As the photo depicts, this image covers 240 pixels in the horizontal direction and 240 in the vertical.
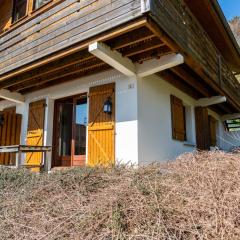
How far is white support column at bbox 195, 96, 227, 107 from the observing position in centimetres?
934

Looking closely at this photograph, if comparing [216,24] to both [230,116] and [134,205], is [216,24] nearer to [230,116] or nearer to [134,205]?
[230,116]

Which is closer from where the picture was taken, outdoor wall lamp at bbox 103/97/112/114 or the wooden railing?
the wooden railing

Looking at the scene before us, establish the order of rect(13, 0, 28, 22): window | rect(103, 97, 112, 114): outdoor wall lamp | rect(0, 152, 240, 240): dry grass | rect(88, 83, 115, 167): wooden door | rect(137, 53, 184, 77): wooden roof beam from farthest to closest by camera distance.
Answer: rect(13, 0, 28, 22): window < rect(103, 97, 112, 114): outdoor wall lamp < rect(88, 83, 115, 167): wooden door < rect(137, 53, 184, 77): wooden roof beam < rect(0, 152, 240, 240): dry grass

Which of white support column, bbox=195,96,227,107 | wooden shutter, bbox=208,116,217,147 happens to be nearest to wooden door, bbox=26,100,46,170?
white support column, bbox=195,96,227,107

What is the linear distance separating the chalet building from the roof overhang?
0.03 m

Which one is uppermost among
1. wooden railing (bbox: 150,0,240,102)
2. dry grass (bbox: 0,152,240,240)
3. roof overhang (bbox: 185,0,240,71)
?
roof overhang (bbox: 185,0,240,71)

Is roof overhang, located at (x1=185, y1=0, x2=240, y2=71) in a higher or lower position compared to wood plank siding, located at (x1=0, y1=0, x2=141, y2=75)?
higher

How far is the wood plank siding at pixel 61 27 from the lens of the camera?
505 cm

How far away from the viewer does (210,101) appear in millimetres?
9656

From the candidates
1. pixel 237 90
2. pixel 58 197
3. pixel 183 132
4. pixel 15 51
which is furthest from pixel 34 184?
pixel 237 90

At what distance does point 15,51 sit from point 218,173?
583cm

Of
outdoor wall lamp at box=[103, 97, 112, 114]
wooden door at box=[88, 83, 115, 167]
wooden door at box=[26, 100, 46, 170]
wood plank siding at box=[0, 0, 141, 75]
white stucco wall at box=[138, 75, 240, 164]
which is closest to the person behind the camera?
wood plank siding at box=[0, 0, 141, 75]

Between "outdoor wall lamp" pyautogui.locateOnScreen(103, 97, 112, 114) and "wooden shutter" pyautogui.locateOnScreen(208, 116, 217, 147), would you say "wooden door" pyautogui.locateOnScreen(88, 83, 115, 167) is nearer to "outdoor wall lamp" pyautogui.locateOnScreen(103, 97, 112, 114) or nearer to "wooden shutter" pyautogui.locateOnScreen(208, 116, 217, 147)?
"outdoor wall lamp" pyautogui.locateOnScreen(103, 97, 112, 114)

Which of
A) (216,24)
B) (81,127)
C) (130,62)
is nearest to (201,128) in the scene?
(216,24)
